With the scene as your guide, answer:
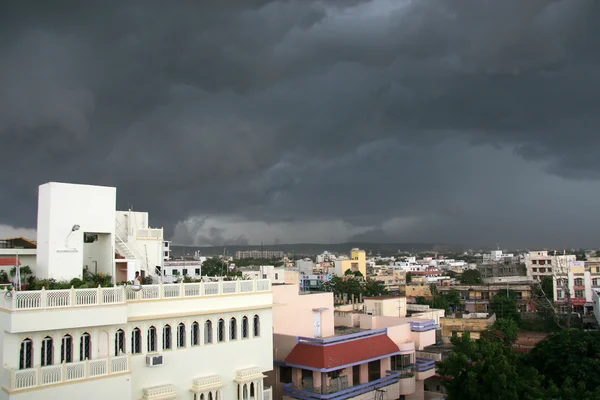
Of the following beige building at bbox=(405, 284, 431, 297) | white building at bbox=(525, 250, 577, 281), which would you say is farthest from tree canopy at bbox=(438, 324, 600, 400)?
white building at bbox=(525, 250, 577, 281)

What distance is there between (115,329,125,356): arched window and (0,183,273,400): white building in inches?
1.6

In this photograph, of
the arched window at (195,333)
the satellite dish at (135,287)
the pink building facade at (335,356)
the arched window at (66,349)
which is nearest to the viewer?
the arched window at (66,349)

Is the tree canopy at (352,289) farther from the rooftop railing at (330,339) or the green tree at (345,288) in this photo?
the rooftop railing at (330,339)

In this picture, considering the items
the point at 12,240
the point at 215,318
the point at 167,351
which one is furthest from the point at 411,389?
the point at 12,240

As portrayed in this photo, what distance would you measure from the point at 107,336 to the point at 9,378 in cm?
377

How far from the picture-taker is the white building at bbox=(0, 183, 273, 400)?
1822 cm

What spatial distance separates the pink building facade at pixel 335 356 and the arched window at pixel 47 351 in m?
12.9

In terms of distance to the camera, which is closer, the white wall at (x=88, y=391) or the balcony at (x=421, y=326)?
the white wall at (x=88, y=391)

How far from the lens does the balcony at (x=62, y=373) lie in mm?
17422

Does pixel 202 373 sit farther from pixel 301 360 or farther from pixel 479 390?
pixel 479 390

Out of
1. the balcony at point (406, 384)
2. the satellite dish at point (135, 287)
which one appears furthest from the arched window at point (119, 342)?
the balcony at point (406, 384)

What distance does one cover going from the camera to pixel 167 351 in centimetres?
2222

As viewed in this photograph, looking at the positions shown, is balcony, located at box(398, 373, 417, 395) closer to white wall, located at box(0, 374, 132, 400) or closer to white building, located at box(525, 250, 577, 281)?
white wall, located at box(0, 374, 132, 400)

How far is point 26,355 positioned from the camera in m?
18.3
